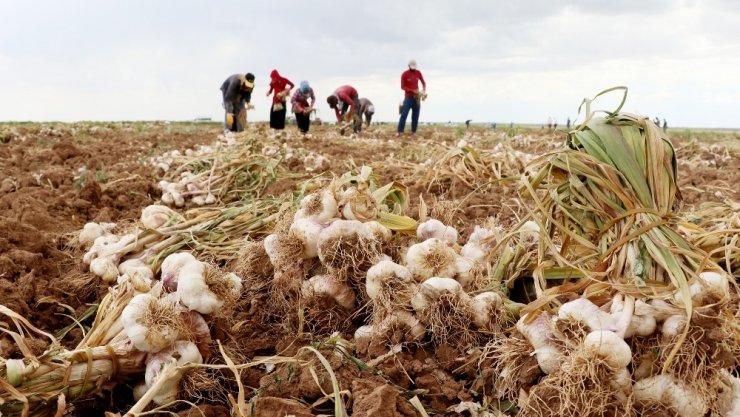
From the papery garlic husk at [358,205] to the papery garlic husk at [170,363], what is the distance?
30.2 inches

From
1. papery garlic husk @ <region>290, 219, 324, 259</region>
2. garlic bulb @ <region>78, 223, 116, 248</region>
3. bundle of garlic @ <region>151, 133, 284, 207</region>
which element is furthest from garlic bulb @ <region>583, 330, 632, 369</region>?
bundle of garlic @ <region>151, 133, 284, 207</region>

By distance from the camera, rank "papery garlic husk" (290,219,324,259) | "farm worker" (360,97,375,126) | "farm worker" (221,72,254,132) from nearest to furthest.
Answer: "papery garlic husk" (290,219,324,259), "farm worker" (221,72,254,132), "farm worker" (360,97,375,126)

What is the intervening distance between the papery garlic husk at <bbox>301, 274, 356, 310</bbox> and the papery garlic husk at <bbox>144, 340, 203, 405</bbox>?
17.5 inches

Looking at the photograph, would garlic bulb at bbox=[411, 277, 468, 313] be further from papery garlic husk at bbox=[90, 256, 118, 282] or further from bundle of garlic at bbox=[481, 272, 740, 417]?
papery garlic husk at bbox=[90, 256, 118, 282]

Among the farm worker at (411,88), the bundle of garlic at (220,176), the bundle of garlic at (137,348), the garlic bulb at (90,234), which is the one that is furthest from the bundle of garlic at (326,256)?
the farm worker at (411,88)

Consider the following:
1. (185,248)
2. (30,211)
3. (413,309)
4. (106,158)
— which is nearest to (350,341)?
(413,309)

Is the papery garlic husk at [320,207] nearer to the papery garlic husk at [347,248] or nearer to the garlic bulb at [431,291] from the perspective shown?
the papery garlic husk at [347,248]

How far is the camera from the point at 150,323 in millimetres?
1764

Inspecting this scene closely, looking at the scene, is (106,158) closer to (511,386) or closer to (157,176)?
(157,176)

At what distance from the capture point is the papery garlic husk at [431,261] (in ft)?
6.56

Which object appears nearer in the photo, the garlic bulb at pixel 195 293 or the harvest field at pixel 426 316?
the harvest field at pixel 426 316

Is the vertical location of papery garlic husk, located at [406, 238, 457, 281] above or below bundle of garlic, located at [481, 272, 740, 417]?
above

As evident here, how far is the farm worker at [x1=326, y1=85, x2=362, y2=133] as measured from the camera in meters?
15.3

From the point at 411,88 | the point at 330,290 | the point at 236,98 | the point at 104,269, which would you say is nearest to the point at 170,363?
the point at 330,290
